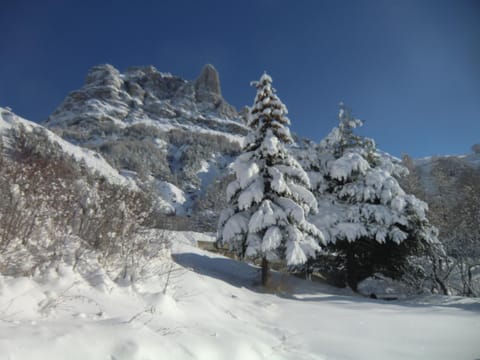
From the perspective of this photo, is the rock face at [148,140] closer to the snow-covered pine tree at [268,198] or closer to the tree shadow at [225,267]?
the tree shadow at [225,267]

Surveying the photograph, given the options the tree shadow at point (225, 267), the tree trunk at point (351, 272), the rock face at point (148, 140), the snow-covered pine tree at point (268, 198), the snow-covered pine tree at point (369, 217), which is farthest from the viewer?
the rock face at point (148, 140)

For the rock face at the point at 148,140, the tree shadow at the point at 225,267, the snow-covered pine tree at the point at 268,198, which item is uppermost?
the rock face at the point at 148,140

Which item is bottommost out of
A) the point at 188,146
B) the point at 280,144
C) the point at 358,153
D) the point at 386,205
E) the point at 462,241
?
the point at 462,241

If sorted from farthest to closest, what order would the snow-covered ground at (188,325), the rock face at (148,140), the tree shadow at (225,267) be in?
the rock face at (148,140)
the tree shadow at (225,267)
the snow-covered ground at (188,325)

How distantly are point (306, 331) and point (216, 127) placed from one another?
200907 mm

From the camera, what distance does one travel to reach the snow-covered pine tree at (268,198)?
8.04 meters

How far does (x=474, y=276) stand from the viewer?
1223cm

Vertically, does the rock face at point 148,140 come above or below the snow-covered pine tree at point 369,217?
above

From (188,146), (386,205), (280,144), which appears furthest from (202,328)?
(188,146)

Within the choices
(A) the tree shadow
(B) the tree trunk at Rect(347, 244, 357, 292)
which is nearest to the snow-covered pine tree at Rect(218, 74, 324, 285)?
(A) the tree shadow

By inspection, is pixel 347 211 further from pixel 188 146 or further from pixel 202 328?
pixel 188 146

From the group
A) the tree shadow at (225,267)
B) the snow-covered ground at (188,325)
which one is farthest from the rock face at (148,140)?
the snow-covered ground at (188,325)

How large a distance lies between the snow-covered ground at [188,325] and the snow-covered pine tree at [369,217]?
13.5 ft

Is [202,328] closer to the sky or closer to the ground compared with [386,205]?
closer to the ground
